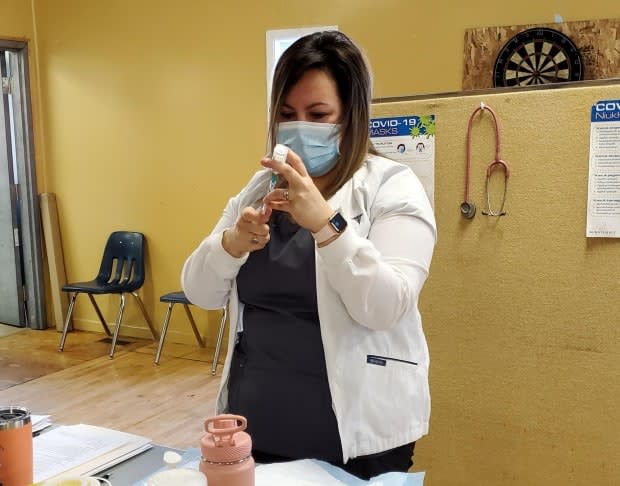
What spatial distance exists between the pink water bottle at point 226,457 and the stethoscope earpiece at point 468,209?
4.14 ft

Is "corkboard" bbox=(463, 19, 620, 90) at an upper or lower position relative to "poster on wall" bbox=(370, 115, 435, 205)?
upper

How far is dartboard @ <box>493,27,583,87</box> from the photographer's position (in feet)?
10.8

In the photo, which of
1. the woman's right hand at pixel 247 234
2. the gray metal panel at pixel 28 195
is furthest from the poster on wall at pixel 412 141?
the gray metal panel at pixel 28 195

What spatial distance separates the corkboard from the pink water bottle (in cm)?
305

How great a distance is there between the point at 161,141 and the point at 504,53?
246 centimetres

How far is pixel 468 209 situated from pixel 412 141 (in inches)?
10.9

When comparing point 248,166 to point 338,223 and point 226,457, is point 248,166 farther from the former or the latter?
point 226,457

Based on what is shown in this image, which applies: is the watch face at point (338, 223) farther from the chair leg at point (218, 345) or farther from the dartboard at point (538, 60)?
the chair leg at point (218, 345)

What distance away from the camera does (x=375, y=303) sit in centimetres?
103

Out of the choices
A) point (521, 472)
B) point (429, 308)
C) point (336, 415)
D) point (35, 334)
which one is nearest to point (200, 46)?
point (35, 334)

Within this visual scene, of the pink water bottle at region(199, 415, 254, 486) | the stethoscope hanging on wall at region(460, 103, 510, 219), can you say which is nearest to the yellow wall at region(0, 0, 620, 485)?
the stethoscope hanging on wall at region(460, 103, 510, 219)

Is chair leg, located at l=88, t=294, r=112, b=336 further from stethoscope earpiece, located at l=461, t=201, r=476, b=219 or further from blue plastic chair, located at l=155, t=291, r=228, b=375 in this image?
stethoscope earpiece, located at l=461, t=201, r=476, b=219

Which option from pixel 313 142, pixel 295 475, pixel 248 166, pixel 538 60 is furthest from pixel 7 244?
Result: pixel 295 475

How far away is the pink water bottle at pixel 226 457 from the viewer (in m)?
0.87
